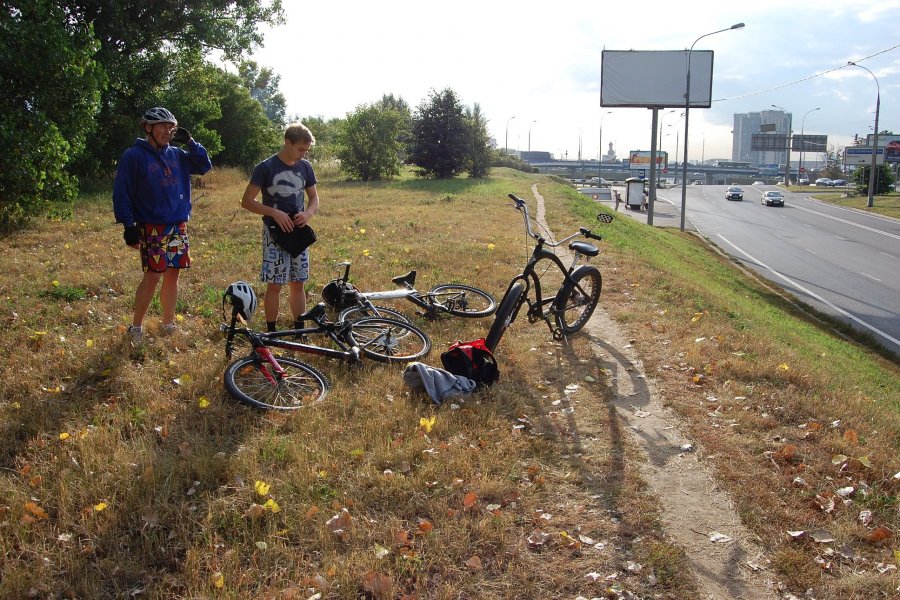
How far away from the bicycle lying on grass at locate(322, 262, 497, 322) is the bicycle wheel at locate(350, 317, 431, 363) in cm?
27

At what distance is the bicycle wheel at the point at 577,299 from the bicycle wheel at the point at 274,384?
270 cm

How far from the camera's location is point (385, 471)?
158 inches

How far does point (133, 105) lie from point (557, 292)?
19.6 meters

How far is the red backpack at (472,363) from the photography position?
542cm

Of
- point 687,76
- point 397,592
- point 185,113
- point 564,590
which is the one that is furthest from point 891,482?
point 687,76

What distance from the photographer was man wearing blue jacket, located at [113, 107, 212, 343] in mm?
5355

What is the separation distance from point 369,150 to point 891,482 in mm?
36043

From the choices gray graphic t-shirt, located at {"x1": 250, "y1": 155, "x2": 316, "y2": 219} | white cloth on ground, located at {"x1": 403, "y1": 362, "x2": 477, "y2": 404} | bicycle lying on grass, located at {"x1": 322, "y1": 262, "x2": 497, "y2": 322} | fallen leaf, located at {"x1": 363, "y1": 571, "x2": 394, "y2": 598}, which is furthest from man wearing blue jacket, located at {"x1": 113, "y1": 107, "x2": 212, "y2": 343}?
fallen leaf, located at {"x1": 363, "y1": 571, "x2": 394, "y2": 598}

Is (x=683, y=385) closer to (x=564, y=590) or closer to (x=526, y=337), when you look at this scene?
(x=526, y=337)

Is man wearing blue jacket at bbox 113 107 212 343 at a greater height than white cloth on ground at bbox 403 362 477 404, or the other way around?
man wearing blue jacket at bbox 113 107 212 343

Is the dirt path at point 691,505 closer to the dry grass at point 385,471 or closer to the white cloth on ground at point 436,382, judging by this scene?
the dry grass at point 385,471

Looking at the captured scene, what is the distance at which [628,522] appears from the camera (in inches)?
147

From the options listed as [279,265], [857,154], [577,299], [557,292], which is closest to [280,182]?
[279,265]

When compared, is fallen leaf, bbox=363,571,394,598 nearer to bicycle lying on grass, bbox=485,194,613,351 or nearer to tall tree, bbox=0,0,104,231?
bicycle lying on grass, bbox=485,194,613,351
